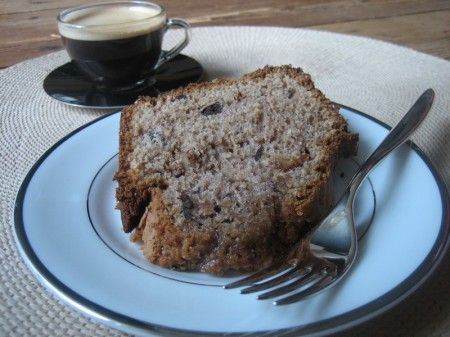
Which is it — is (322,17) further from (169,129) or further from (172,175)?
(172,175)

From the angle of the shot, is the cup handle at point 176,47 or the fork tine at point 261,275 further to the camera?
the cup handle at point 176,47

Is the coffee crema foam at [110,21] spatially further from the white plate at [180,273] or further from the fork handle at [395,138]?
the fork handle at [395,138]

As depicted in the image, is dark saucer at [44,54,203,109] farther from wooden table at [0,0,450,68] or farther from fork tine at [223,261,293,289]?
fork tine at [223,261,293,289]

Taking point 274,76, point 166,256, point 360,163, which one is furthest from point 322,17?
point 166,256

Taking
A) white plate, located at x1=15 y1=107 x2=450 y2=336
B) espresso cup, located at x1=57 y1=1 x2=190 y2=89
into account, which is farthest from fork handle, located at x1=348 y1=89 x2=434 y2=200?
espresso cup, located at x1=57 y1=1 x2=190 y2=89

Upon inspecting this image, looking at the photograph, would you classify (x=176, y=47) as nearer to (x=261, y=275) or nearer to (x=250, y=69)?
(x=250, y=69)

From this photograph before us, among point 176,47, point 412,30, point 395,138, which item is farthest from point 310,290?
point 412,30

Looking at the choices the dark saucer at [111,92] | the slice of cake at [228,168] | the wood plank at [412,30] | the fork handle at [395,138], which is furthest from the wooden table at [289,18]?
the slice of cake at [228,168]
